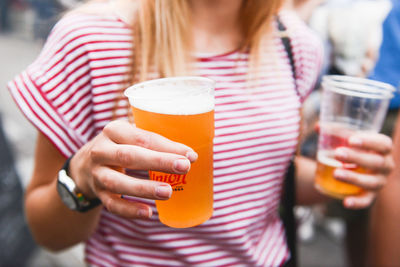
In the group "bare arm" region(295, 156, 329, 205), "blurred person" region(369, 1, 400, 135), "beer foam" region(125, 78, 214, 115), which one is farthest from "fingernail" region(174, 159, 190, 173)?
"blurred person" region(369, 1, 400, 135)

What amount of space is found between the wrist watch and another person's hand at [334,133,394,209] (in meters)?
0.70

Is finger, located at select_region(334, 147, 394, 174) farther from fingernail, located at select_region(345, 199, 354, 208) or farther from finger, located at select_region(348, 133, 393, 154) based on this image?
fingernail, located at select_region(345, 199, 354, 208)

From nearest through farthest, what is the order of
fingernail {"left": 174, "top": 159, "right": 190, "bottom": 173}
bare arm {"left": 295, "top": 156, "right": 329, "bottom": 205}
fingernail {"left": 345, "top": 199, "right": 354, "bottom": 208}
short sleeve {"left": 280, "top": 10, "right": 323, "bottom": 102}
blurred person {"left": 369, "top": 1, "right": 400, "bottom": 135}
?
1. fingernail {"left": 174, "top": 159, "right": 190, "bottom": 173}
2. fingernail {"left": 345, "top": 199, "right": 354, "bottom": 208}
3. short sleeve {"left": 280, "top": 10, "right": 323, "bottom": 102}
4. bare arm {"left": 295, "top": 156, "right": 329, "bottom": 205}
5. blurred person {"left": 369, "top": 1, "right": 400, "bottom": 135}

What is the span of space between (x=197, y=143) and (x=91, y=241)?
2.05ft

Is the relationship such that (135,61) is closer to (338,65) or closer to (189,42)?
(189,42)

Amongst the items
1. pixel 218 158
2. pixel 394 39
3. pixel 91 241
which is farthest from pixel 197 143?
pixel 394 39

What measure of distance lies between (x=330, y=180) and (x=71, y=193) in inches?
31.3

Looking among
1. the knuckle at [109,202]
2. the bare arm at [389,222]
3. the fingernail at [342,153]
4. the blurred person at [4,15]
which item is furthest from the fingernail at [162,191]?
the blurred person at [4,15]

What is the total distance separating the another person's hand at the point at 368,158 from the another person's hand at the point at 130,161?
0.57m

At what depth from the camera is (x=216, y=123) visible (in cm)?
95

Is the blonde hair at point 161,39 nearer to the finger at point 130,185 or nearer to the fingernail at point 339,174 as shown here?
the finger at point 130,185

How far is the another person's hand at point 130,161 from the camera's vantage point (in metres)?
0.58

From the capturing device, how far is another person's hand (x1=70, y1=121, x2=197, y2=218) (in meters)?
0.58

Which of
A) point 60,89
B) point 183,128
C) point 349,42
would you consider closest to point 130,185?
point 183,128
